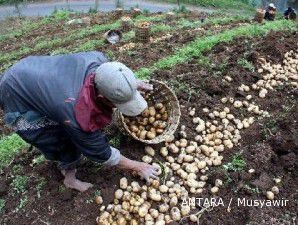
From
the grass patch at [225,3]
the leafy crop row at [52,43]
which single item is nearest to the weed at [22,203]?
the leafy crop row at [52,43]

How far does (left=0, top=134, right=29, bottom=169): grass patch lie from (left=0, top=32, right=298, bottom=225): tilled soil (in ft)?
0.70

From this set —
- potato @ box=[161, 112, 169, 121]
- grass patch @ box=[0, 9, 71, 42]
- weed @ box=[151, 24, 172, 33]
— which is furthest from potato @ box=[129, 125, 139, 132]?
grass patch @ box=[0, 9, 71, 42]

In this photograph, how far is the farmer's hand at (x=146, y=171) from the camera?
148 inches

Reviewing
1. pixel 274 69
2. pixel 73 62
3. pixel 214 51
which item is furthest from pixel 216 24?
pixel 73 62

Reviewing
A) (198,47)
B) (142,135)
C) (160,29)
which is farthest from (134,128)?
(160,29)

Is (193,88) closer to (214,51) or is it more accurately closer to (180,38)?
(214,51)

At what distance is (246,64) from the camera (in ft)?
18.2

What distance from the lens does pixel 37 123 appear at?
3.48 metres

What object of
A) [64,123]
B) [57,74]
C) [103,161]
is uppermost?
[57,74]

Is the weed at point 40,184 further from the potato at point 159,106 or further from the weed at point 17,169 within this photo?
the potato at point 159,106

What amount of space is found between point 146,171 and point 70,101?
1.10m

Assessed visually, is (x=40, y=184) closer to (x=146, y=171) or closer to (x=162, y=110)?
(x=146, y=171)

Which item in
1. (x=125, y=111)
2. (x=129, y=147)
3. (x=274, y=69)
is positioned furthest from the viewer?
(x=274, y=69)

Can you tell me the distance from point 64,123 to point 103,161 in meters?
0.49
